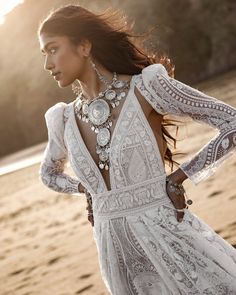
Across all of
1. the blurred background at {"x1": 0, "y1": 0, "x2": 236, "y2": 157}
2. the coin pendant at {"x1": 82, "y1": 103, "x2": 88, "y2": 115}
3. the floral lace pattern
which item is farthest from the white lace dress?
the blurred background at {"x1": 0, "y1": 0, "x2": 236, "y2": 157}

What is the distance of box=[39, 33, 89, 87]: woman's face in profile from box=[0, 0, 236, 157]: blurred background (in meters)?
35.9

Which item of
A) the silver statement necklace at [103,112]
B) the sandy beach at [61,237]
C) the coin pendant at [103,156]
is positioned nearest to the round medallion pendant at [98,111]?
the silver statement necklace at [103,112]

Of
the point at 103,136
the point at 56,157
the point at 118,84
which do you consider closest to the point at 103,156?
the point at 103,136

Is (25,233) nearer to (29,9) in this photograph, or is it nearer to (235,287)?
(235,287)

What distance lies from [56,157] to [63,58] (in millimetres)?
605

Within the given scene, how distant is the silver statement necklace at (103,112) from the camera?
2391 millimetres

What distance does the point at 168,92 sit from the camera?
7.79 feet

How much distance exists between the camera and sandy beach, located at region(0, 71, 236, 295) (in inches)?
211

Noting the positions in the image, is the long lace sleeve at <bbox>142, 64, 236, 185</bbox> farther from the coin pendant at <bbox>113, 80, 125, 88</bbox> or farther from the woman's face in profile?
the woman's face in profile

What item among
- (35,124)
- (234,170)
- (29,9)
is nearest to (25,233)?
(234,170)

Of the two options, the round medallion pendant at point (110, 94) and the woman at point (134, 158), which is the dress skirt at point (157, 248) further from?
the round medallion pendant at point (110, 94)

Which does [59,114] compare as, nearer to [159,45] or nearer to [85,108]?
[85,108]

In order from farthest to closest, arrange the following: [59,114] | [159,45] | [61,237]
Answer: [159,45], [61,237], [59,114]

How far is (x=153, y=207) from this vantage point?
93.4 inches
